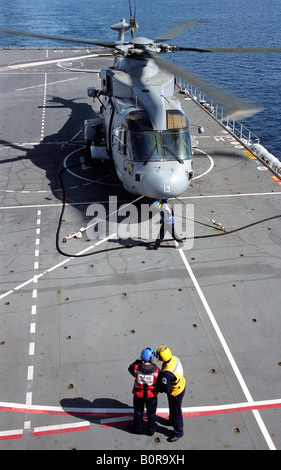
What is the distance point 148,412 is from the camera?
7500 mm

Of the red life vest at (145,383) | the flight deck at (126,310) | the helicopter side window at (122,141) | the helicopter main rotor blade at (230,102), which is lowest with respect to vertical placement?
the flight deck at (126,310)

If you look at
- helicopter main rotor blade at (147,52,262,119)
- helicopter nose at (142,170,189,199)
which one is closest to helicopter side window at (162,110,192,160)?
helicopter nose at (142,170,189,199)

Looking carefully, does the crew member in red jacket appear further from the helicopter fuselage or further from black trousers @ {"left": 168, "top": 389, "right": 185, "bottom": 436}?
the helicopter fuselage

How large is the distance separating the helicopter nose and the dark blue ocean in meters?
10.5

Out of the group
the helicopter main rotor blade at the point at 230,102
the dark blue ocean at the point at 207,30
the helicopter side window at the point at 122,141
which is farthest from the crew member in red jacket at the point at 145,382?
the dark blue ocean at the point at 207,30

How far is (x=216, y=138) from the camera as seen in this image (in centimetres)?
2234

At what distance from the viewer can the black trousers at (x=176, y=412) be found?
734 cm

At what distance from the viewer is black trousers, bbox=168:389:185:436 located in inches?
289

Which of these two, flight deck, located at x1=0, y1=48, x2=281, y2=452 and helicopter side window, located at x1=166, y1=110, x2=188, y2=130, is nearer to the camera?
flight deck, located at x1=0, y1=48, x2=281, y2=452

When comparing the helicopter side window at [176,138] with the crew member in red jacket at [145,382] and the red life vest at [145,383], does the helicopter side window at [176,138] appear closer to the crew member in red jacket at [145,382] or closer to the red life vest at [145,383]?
the crew member in red jacket at [145,382]

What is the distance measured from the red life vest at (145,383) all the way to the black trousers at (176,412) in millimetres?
375
